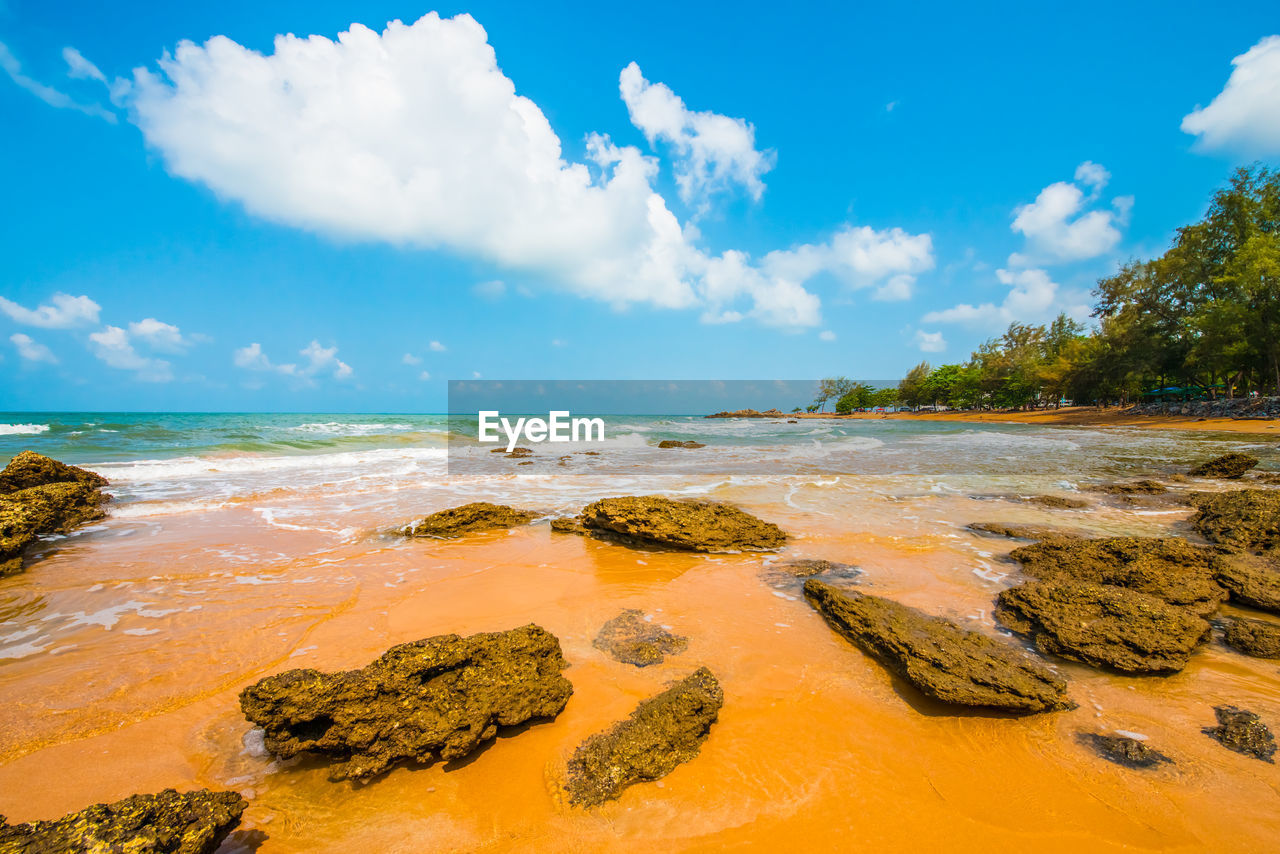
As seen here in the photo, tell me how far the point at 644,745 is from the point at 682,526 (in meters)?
3.95

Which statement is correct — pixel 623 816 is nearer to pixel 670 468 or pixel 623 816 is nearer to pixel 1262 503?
pixel 1262 503

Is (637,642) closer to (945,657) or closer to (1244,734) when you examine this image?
(945,657)

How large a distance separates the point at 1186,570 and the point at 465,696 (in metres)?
6.60

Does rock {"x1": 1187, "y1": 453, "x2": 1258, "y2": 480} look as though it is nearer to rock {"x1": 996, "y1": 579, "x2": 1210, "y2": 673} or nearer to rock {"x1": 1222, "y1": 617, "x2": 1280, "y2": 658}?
rock {"x1": 1222, "y1": 617, "x2": 1280, "y2": 658}

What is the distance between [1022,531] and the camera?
6750 millimetres

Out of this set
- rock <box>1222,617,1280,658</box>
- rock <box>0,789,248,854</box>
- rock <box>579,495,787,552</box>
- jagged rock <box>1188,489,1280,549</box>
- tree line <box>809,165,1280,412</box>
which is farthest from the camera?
tree line <box>809,165,1280,412</box>

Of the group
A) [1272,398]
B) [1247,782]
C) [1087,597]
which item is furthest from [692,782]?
[1272,398]

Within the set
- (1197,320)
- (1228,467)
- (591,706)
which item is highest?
(1197,320)

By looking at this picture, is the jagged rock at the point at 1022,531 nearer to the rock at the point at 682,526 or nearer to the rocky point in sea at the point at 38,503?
the rock at the point at 682,526

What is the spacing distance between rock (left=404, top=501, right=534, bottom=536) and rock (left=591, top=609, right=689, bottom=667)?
151 inches

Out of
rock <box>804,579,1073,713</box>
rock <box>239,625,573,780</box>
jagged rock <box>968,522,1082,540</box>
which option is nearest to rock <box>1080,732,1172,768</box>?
rock <box>804,579,1073,713</box>

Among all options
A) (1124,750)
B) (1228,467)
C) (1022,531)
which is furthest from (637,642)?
(1228,467)

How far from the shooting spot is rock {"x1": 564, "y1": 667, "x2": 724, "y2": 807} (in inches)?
91.4

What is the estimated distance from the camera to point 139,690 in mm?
3139
